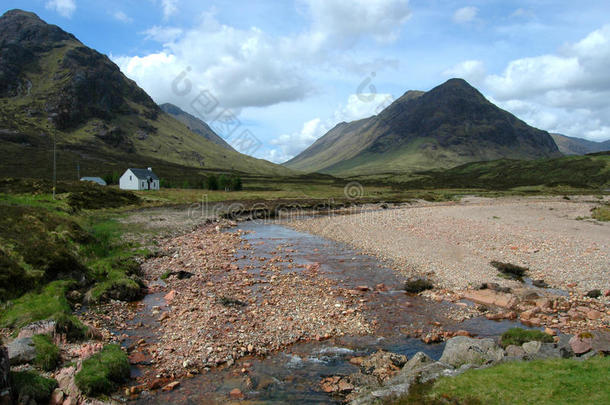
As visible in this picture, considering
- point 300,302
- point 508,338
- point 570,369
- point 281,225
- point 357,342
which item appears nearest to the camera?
point 570,369

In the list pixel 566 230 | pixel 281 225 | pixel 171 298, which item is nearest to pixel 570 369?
pixel 171 298

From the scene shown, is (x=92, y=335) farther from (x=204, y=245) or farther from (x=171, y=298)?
(x=204, y=245)

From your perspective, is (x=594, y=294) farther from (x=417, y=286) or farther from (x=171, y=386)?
(x=171, y=386)

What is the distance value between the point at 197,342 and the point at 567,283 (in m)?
21.3

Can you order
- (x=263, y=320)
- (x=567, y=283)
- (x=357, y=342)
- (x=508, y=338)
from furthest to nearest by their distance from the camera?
(x=567, y=283) → (x=263, y=320) → (x=357, y=342) → (x=508, y=338)

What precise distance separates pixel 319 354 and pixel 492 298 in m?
11.1

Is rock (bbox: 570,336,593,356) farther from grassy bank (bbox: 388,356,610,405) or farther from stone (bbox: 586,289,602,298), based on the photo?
stone (bbox: 586,289,602,298)

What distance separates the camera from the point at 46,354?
12312mm

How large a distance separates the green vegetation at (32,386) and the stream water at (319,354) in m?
2.49

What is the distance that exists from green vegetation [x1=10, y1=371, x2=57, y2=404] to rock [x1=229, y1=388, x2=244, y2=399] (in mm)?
5119

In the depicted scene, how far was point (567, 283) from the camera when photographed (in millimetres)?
22516

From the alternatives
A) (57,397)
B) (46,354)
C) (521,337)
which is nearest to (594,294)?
(521,337)

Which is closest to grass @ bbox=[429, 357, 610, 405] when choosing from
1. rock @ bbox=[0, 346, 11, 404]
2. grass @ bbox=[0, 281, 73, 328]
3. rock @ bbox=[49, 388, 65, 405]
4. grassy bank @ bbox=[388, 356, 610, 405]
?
grassy bank @ bbox=[388, 356, 610, 405]

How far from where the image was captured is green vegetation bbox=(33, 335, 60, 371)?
12016 millimetres
